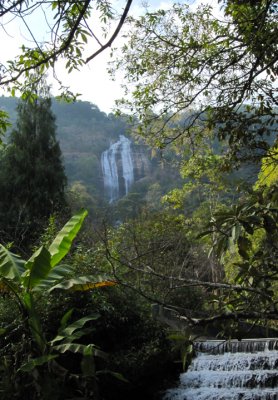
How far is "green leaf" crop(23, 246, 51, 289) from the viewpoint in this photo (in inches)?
243

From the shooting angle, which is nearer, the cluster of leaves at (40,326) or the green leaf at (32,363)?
the green leaf at (32,363)

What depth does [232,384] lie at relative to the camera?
8.97 meters

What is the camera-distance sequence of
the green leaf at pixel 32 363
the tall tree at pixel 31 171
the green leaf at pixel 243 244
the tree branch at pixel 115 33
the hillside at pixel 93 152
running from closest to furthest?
the tree branch at pixel 115 33 < the green leaf at pixel 243 244 < the green leaf at pixel 32 363 < the tall tree at pixel 31 171 < the hillside at pixel 93 152

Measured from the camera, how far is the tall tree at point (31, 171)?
20.2 m

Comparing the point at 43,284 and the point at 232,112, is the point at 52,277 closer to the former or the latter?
the point at 43,284

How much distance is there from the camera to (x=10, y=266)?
663 cm

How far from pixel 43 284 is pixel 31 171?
51.5ft

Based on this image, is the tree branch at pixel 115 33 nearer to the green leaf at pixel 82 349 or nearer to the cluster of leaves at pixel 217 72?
the cluster of leaves at pixel 217 72

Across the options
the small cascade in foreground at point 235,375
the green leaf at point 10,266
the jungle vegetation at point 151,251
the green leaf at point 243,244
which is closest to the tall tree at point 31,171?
the jungle vegetation at point 151,251

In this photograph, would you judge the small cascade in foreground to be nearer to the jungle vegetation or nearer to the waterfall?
the jungle vegetation

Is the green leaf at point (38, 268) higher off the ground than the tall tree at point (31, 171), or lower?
lower

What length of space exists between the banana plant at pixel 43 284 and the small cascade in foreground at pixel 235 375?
2891 mm

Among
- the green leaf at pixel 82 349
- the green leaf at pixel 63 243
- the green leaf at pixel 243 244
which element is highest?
the green leaf at pixel 243 244

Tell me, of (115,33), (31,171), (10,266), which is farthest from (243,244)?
(31,171)
